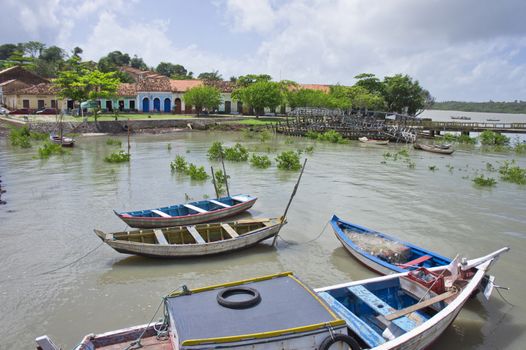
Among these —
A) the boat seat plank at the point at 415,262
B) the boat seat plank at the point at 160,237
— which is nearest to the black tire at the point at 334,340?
the boat seat plank at the point at 415,262

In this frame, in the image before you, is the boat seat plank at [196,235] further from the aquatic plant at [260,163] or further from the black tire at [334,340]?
the aquatic plant at [260,163]

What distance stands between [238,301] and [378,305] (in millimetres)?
3163

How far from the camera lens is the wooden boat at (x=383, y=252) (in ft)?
35.0

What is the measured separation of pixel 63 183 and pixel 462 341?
19.4 metres

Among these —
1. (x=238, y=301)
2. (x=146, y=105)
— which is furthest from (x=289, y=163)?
(x=146, y=105)

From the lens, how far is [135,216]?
45.3 ft

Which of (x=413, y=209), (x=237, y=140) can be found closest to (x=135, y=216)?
(x=413, y=209)

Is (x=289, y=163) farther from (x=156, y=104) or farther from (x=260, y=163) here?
(x=156, y=104)

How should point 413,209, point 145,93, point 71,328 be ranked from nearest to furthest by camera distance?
point 71,328 → point 413,209 → point 145,93

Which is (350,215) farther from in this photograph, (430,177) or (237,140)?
(237,140)

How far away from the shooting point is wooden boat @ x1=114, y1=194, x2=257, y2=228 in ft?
45.4

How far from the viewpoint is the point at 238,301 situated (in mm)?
6152

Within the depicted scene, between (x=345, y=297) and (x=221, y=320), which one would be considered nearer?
(x=221, y=320)

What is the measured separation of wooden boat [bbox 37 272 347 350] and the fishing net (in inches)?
213
